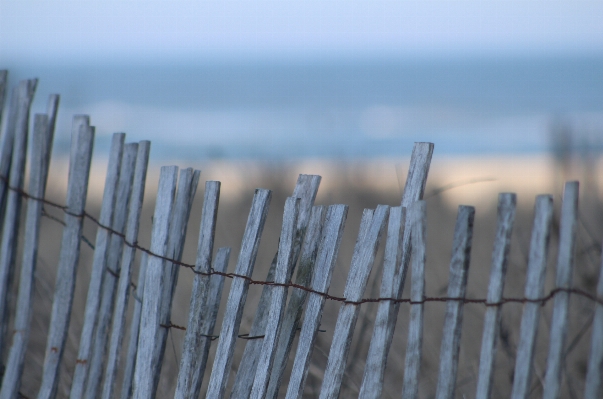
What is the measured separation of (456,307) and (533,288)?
18 centimetres

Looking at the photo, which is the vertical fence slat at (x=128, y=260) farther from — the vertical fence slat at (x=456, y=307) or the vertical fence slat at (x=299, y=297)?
the vertical fence slat at (x=456, y=307)

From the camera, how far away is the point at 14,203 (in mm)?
2271

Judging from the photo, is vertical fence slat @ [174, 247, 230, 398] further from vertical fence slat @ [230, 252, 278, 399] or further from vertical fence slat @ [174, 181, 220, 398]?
vertical fence slat @ [230, 252, 278, 399]

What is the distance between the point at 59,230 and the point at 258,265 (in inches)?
145

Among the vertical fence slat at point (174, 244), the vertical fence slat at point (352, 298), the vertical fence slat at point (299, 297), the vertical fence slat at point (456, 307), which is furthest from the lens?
the vertical fence slat at point (174, 244)

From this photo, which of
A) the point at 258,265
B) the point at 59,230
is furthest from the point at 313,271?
the point at 59,230

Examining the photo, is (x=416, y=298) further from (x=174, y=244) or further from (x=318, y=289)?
(x=174, y=244)

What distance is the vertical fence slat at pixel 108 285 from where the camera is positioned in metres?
2.04

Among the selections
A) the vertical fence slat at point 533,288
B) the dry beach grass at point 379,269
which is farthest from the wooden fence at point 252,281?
the dry beach grass at point 379,269

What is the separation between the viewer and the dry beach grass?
2.73 metres

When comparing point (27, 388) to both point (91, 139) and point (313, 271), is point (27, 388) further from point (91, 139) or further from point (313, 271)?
point (313, 271)

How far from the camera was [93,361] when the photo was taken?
2068 millimetres

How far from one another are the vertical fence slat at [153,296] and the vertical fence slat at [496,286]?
3.37 ft

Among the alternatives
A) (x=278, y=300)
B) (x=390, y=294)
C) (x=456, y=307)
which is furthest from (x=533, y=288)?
(x=278, y=300)
